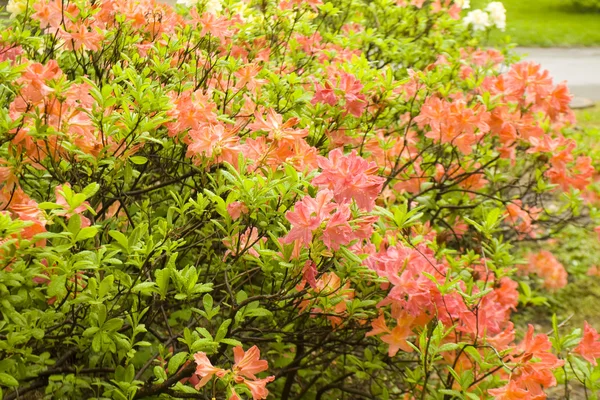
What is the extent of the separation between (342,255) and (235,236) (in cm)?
29

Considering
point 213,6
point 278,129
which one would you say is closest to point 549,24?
point 213,6

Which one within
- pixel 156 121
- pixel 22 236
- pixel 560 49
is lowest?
pixel 560 49

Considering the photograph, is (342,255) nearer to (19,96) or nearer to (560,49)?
(19,96)

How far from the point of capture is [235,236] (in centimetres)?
167

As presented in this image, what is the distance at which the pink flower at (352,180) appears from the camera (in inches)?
57.3

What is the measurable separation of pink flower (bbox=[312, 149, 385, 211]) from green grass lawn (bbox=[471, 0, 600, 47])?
12.4m

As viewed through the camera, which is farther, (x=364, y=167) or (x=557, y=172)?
(x=557, y=172)

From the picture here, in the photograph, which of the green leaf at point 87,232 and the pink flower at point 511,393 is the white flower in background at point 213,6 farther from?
the pink flower at point 511,393

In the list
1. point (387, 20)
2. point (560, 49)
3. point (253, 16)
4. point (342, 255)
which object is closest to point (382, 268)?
point (342, 255)

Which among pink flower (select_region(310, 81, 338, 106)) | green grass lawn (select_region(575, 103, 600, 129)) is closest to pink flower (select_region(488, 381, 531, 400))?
pink flower (select_region(310, 81, 338, 106))

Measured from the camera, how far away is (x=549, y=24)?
655 inches

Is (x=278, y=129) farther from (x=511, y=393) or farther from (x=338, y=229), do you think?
(x=511, y=393)

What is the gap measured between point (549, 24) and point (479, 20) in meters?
13.3

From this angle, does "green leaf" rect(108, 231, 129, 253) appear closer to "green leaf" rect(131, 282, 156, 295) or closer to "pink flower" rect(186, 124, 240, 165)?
"green leaf" rect(131, 282, 156, 295)
